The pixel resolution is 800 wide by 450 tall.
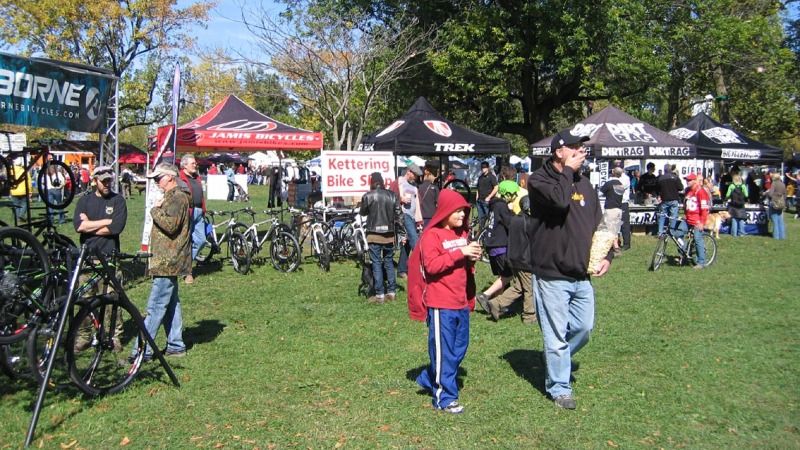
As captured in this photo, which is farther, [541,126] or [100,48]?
[100,48]

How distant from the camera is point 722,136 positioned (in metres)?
19.2

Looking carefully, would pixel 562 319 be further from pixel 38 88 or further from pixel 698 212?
pixel 698 212

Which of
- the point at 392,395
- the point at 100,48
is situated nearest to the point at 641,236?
the point at 392,395

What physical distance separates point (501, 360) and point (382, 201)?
3.33 meters

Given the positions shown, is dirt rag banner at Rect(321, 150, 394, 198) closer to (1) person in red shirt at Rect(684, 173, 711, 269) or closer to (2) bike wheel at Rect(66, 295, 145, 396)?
(1) person in red shirt at Rect(684, 173, 711, 269)

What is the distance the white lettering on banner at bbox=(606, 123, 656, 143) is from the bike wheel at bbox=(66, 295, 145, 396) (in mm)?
13771

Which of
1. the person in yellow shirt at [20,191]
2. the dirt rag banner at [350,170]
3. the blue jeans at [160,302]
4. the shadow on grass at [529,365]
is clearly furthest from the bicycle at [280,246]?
the shadow on grass at [529,365]

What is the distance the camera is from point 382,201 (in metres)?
9.08

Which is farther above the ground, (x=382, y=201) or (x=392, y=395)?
(x=382, y=201)

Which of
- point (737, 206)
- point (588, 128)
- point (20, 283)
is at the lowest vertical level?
point (20, 283)

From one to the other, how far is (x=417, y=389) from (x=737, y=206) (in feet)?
49.3

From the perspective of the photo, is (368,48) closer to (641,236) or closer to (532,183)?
(641,236)

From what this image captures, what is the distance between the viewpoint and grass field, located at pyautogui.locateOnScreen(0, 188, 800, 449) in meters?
4.69

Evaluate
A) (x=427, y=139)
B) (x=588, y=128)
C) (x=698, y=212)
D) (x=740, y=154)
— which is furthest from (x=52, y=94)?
(x=740, y=154)
